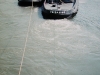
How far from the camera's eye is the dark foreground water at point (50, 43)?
16516mm

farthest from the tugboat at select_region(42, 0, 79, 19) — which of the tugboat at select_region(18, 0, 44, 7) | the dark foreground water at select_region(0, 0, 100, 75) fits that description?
the tugboat at select_region(18, 0, 44, 7)

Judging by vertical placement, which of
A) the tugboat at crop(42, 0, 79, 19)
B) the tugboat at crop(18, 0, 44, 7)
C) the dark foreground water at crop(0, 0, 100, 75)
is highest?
the tugboat at crop(42, 0, 79, 19)

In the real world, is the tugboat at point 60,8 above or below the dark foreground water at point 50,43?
above

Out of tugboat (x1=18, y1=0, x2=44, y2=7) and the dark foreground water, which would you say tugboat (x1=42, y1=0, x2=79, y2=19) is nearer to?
the dark foreground water

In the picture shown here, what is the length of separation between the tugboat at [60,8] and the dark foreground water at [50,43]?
0.80m

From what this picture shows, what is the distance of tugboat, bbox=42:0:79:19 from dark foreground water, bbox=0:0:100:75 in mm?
797

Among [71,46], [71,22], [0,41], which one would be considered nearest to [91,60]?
[71,46]

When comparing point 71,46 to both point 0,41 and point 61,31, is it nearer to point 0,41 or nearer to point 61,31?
point 61,31

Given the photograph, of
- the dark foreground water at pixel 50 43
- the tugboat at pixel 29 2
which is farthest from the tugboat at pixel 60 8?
the tugboat at pixel 29 2

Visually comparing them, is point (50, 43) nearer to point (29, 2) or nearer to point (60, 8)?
point (60, 8)

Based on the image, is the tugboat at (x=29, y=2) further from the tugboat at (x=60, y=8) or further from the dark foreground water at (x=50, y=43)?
the tugboat at (x=60, y=8)

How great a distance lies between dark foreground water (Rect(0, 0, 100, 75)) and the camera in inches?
650

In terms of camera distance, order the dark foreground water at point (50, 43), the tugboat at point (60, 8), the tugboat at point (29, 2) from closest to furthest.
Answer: the dark foreground water at point (50, 43), the tugboat at point (60, 8), the tugboat at point (29, 2)

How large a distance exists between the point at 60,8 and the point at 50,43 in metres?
6.30
